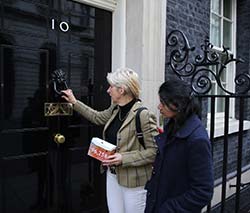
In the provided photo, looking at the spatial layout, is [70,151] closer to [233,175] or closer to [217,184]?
[217,184]

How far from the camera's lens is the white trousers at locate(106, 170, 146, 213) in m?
2.69

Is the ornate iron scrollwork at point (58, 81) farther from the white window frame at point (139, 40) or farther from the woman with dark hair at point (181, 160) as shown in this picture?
the woman with dark hair at point (181, 160)

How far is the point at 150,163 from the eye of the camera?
2.66 metres

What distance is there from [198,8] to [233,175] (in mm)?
2958

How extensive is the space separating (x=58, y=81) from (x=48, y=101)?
0.20 metres

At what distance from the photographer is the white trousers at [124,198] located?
269 centimetres

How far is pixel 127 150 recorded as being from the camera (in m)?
2.67

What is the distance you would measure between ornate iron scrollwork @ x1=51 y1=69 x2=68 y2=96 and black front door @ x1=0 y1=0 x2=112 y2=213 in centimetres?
2

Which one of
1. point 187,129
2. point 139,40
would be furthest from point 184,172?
point 139,40

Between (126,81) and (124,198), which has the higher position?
(126,81)

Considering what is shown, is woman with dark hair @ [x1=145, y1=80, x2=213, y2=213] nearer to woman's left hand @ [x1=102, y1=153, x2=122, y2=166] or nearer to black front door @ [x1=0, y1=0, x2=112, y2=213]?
woman's left hand @ [x1=102, y1=153, x2=122, y2=166]

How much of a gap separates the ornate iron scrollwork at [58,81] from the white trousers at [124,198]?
89 cm

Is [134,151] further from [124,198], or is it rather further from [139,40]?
[139,40]

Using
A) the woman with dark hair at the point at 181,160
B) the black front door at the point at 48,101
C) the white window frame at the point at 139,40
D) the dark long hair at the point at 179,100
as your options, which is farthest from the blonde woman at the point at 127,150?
the white window frame at the point at 139,40
